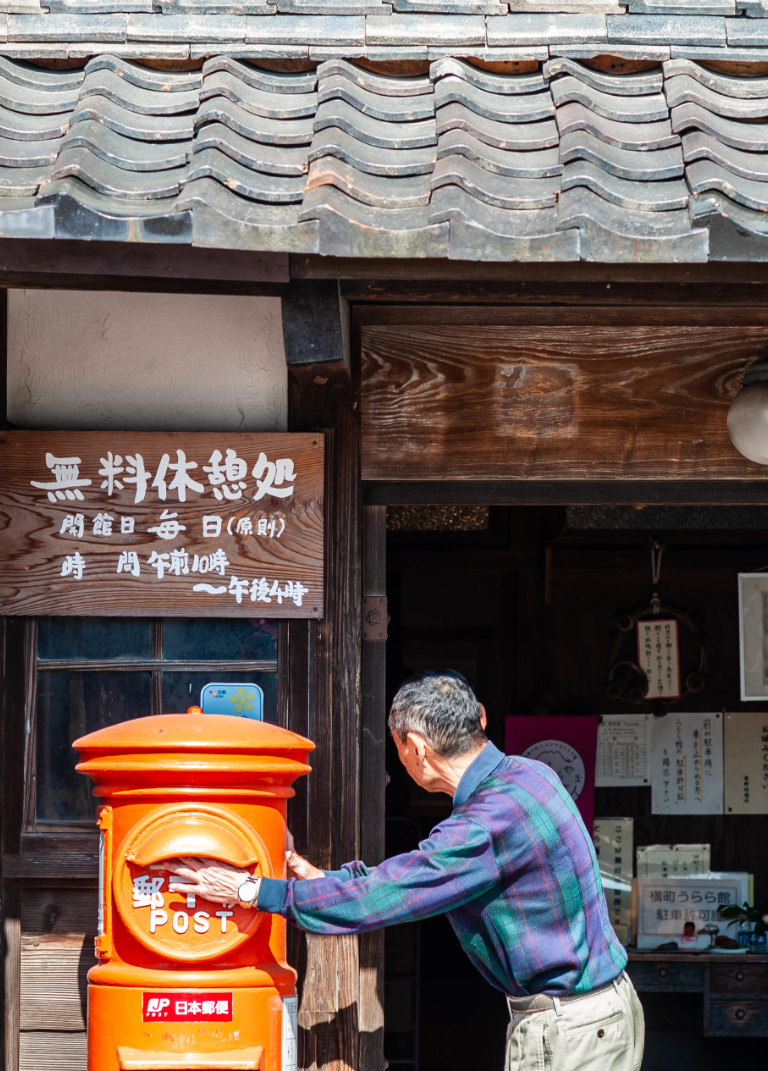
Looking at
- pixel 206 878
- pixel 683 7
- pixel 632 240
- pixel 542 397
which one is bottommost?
pixel 206 878

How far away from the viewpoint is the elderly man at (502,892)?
112 inches

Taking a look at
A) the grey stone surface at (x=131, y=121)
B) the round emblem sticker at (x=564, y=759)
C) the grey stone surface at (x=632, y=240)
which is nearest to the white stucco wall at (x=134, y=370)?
the grey stone surface at (x=131, y=121)

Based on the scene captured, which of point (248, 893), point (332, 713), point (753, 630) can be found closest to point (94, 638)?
point (332, 713)

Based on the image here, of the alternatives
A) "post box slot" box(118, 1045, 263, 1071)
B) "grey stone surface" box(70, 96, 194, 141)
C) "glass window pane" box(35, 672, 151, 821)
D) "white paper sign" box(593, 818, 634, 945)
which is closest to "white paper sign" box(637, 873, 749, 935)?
"white paper sign" box(593, 818, 634, 945)

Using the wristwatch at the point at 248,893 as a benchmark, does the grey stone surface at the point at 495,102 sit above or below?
above

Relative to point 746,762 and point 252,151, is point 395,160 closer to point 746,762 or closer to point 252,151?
point 252,151

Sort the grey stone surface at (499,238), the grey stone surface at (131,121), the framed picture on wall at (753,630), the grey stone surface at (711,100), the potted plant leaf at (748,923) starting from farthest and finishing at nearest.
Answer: the potted plant leaf at (748,923), the framed picture on wall at (753,630), the grey stone surface at (711,100), the grey stone surface at (131,121), the grey stone surface at (499,238)

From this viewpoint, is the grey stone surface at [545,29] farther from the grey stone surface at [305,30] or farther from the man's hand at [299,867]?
the man's hand at [299,867]

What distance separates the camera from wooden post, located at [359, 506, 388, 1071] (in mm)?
3695

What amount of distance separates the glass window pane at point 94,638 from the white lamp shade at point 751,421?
7.04 feet

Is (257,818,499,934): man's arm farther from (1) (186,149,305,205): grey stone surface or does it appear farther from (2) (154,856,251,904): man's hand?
Answer: (1) (186,149,305,205): grey stone surface

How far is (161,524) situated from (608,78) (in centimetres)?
217

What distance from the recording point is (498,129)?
316cm

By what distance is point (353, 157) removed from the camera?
2973 mm
